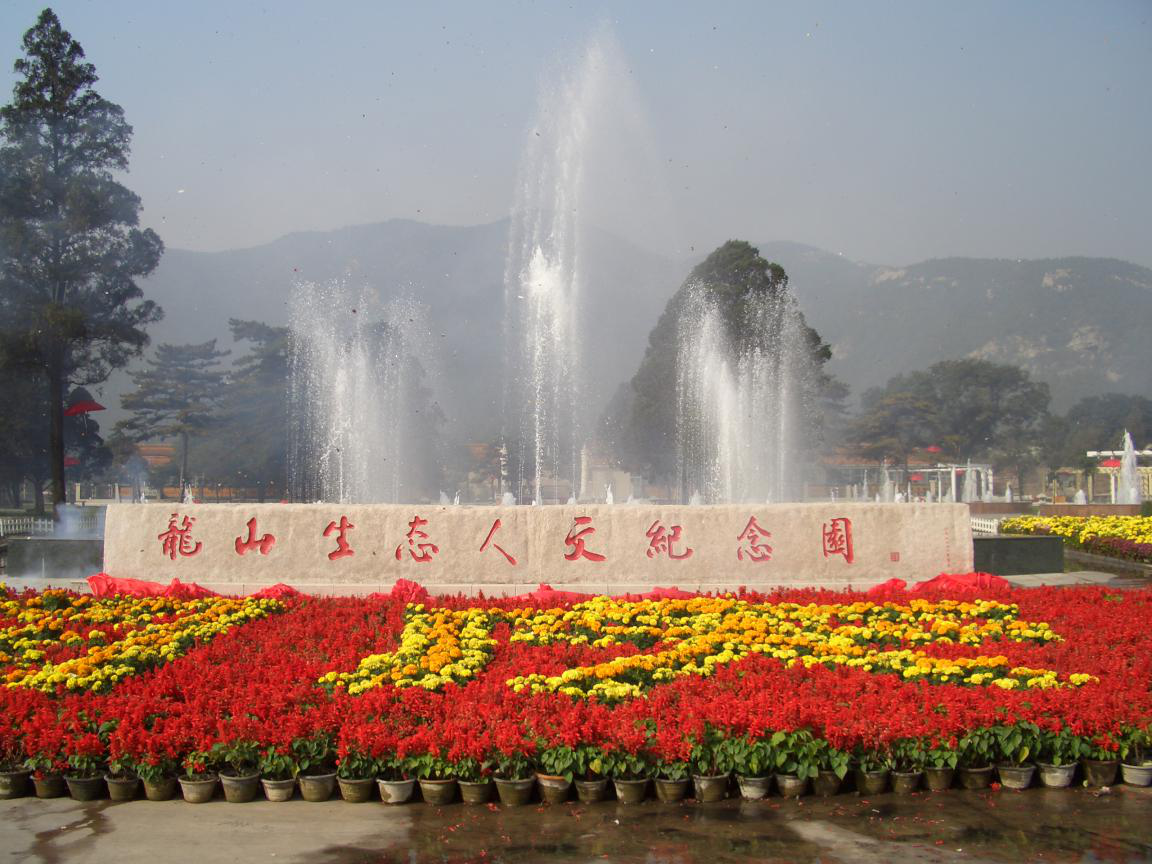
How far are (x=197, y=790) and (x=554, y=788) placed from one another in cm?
169

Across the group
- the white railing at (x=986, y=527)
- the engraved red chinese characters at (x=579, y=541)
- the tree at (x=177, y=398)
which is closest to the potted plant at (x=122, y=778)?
the engraved red chinese characters at (x=579, y=541)

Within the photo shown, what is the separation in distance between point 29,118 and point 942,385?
5712cm

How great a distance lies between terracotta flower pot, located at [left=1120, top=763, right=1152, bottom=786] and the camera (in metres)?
5.17

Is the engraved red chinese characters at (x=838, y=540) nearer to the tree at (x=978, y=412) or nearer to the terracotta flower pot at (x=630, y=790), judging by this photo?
the terracotta flower pot at (x=630, y=790)

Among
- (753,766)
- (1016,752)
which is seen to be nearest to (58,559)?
(753,766)

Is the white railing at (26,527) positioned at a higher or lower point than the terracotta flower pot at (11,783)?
higher

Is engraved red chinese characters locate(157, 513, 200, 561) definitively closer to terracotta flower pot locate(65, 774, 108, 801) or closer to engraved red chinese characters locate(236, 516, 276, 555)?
engraved red chinese characters locate(236, 516, 276, 555)

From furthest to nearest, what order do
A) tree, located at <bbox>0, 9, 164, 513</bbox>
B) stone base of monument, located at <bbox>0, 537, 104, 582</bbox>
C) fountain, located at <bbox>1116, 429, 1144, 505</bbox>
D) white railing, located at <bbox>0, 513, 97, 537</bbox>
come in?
fountain, located at <bbox>1116, 429, 1144, 505</bbox>, tree, located at <bbox>0, 9, 164, 513</bbox>, white railing, located at <bbox>0, 513, 97, 537</bbox>, stone base of monument, located at <bbox>0, 537, 104, 582</bbox>

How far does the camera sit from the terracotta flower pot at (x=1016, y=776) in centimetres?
514

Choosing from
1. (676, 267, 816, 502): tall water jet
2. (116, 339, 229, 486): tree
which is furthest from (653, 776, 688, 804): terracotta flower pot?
(116, 339, 229, 486): tree

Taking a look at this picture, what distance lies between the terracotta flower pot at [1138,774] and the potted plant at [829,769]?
137cm

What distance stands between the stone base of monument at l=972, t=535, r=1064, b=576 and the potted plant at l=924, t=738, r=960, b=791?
6.71m

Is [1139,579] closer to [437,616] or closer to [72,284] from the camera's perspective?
[437,616]

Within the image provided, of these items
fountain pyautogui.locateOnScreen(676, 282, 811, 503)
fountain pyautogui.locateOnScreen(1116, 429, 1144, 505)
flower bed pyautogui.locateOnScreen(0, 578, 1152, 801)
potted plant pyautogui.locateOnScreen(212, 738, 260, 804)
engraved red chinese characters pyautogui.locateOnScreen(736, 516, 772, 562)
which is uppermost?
fountain pyautogui.locateOnScreen(676, 282, 811, 503)
